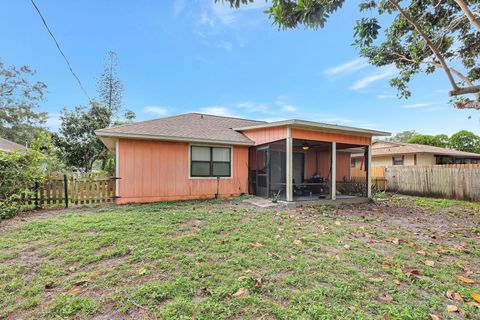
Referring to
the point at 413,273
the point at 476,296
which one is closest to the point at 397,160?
the point at 413,273

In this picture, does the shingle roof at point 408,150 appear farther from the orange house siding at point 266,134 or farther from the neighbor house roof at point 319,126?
the orange house siding at point 266,134

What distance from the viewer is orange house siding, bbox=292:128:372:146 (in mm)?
7957

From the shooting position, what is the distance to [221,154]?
30.0 feet

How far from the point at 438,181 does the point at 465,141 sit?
21.6m

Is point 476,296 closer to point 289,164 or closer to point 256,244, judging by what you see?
point 256,244

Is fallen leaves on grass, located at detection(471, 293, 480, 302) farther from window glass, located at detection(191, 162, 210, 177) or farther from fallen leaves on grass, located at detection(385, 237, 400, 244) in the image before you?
window glass, located at detection(191, 162, 210, 177)

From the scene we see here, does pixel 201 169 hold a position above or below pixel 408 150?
below

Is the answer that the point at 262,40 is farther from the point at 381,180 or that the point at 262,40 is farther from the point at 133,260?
the point at 133,260

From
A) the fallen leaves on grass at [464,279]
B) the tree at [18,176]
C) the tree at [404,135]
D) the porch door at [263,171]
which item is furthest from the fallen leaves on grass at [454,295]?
the tree at [404,135]

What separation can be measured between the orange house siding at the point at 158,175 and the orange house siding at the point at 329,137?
3516 mm

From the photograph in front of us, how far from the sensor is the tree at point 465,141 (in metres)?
24.7

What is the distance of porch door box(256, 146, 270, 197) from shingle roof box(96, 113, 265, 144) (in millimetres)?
788

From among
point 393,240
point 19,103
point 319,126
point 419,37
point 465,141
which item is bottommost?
point 393,240

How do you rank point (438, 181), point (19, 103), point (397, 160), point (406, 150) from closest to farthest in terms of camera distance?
point (438, 181) < point (406, 150) < point (397, 160) < point (19, 103)
